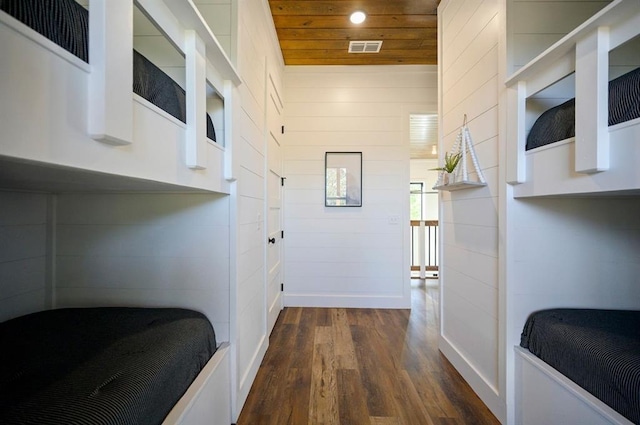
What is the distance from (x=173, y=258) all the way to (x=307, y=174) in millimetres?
2070

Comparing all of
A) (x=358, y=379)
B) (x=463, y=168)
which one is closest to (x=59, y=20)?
(x=463, y=168)

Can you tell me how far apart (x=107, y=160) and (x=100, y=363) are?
73cm

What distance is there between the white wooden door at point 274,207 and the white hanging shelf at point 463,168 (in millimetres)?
1472

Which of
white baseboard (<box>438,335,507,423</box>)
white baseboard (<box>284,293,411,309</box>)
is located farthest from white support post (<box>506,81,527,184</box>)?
white baseboard (<box>284,293,411,309</box>)

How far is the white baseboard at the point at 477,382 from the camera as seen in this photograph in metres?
1.50

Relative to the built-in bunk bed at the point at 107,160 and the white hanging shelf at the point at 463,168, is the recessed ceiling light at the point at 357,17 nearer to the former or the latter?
the white hanging shelf at the point at 463,168

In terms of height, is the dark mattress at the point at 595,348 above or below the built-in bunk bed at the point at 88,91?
below

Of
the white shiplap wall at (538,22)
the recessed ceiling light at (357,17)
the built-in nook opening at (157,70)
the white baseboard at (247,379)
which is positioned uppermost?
the recessed ceiling light at (357,17)

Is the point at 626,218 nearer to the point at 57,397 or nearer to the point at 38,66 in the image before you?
the point at 38,66

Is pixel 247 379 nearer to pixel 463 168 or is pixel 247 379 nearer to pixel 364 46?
pixel 463 168

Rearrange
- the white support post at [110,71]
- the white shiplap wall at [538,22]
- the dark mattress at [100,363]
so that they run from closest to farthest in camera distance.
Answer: the white support post at [110,71] < the dark mattress at [100,363] < the white shiplap wall at [538,22]

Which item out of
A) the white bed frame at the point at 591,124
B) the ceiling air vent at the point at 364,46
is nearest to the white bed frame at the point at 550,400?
the white bed frame at the point at 591,124

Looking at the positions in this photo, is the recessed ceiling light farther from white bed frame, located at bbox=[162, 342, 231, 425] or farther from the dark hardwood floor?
the dark hardwood floor

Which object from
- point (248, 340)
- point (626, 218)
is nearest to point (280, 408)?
point (248, 340)
